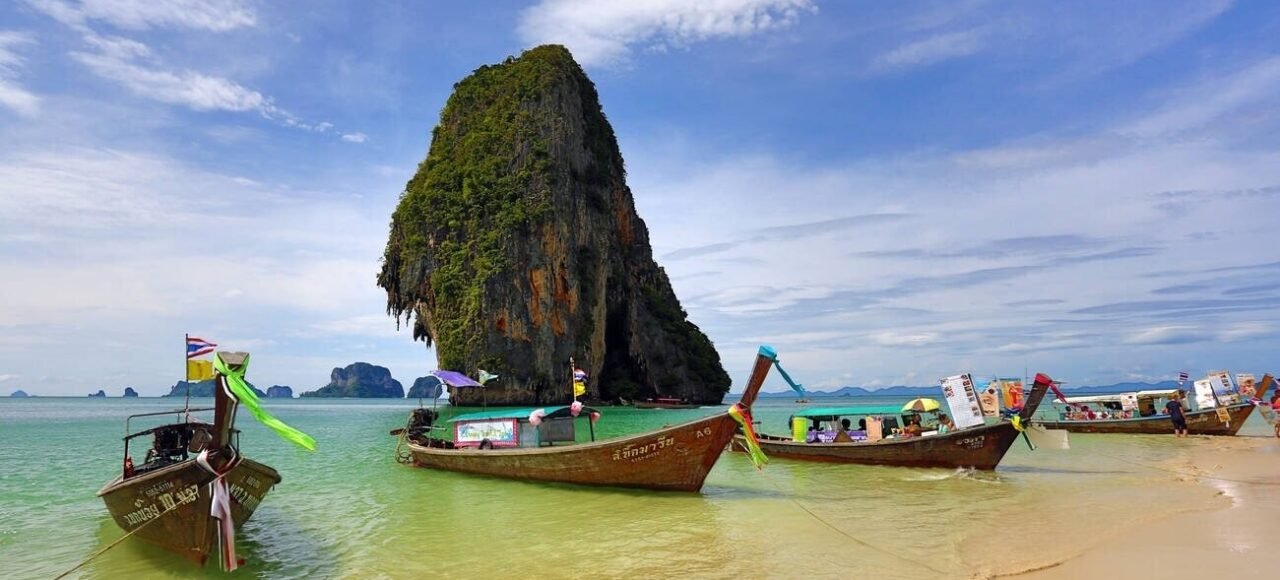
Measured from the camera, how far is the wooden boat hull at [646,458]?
13234 millimetres

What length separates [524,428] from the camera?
16.0 metres

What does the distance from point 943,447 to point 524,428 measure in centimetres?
1036

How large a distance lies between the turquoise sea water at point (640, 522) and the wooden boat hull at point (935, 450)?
0.34 meters

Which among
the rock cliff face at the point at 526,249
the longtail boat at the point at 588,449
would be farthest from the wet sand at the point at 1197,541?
the rock cliff face at the point at 526,249

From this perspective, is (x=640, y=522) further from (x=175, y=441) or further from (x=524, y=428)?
(x=175, y=441)

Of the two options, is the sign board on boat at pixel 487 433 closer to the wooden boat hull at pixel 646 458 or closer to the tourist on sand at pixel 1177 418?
the wooden boat hull at pixel 646 458

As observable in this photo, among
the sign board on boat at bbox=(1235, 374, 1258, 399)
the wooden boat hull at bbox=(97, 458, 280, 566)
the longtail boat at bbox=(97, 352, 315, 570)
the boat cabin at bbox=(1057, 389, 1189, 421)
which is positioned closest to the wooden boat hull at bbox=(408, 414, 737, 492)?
the longtail boat at bbox=(97, 352, 315, 570)

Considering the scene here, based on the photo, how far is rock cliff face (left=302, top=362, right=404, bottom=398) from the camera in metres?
179

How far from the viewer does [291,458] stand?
2255 centimetres

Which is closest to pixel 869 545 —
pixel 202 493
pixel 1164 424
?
pixel 202 493

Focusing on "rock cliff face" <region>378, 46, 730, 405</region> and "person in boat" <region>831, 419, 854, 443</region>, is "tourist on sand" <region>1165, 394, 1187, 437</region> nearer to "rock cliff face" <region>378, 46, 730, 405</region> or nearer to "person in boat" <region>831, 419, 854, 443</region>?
"person in boat" <region>831, 419, 854, 443</region>

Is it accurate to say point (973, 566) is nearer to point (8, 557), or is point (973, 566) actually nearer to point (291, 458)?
point (8, 557)

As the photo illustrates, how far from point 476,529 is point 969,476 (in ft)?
38.2

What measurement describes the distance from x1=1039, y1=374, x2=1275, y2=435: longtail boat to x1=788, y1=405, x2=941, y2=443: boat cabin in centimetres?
1093
